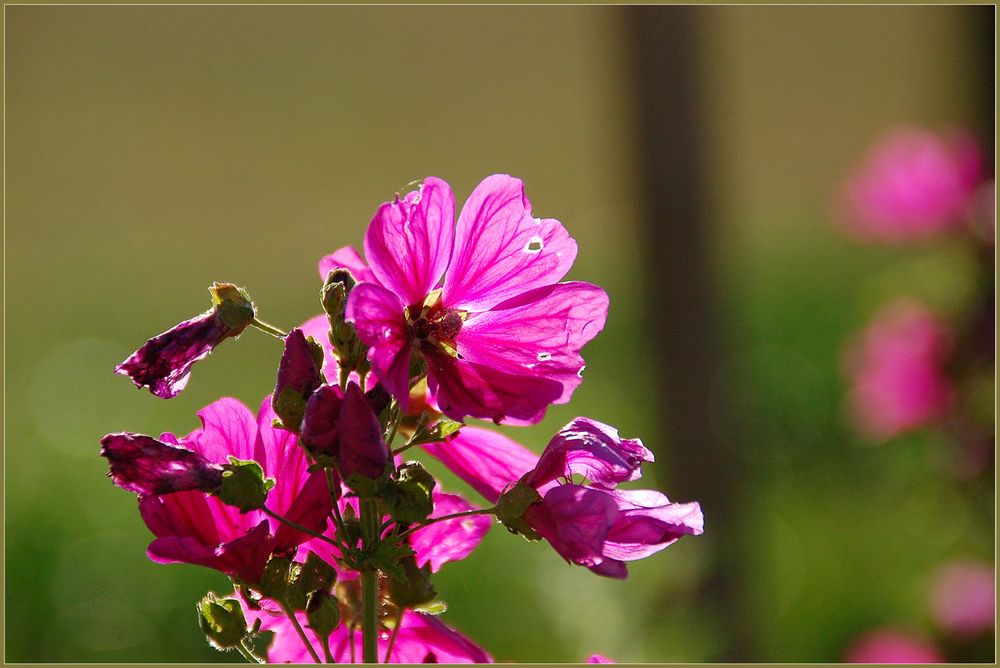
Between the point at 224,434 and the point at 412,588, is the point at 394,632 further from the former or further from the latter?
the point at 224,434

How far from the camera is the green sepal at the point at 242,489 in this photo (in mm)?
810

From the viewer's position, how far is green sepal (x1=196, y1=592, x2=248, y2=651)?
0.88 m

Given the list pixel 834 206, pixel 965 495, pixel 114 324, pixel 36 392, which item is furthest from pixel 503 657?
pixel 114 324

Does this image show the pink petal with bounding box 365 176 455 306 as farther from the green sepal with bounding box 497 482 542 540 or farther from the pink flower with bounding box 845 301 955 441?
the pink flower with bounding box 845 301 955 441

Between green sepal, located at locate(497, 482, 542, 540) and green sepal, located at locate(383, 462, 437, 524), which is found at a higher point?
green sepal, located at locate(383, 462, 437, 524)

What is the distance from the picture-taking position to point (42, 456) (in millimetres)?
4598

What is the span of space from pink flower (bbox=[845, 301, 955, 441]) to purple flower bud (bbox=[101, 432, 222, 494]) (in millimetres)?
2061

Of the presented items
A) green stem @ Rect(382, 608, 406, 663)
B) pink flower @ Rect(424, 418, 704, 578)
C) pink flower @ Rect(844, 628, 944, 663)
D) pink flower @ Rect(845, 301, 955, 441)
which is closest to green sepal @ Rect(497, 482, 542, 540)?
pink flower @ Rect(424, 418, 704, 578)

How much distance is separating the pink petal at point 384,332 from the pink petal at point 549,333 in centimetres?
8

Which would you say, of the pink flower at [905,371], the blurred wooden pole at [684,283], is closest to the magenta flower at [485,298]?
the pink flower at [905,371]

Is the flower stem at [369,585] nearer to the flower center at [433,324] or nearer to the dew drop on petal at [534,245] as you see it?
the flower center at [433,324]

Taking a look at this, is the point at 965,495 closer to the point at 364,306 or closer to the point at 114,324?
the point at 364,306

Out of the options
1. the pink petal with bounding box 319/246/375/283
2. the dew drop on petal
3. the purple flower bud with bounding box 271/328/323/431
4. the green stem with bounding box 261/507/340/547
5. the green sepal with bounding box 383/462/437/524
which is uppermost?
the dew drop on petal

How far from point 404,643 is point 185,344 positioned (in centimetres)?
30
